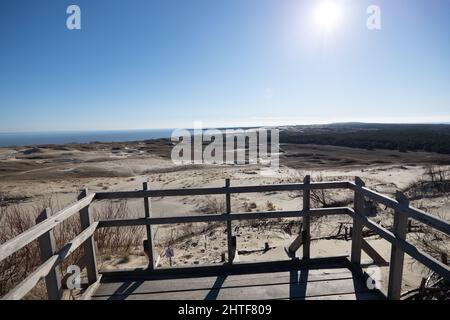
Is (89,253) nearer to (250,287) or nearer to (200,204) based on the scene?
(250,287)

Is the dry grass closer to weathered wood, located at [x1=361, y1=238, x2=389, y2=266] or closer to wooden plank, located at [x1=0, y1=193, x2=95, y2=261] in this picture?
wooden plank, located at [x1=0, y1=193, x2=95, y2=261]

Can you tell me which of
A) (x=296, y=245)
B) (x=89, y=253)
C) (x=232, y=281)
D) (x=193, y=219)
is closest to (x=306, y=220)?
(x=296, y=245)

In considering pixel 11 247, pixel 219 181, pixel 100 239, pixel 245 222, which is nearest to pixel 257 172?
pixel 219 181

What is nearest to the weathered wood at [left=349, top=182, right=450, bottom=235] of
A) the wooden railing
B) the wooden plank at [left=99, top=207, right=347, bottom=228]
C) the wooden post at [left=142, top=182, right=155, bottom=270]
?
the wooden railing

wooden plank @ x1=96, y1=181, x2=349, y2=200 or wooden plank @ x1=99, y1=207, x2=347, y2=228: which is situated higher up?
wooden plank @ x1=96, y1=181, x2=349, y2=200

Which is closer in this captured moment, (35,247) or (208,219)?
(208,219)
